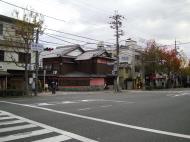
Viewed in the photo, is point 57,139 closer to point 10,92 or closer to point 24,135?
point 24,135

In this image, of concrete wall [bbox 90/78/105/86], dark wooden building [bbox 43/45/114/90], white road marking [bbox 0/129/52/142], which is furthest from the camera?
concrete wall [bbox 90/78/105/86]

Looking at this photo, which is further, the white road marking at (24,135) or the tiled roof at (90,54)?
the tiled roof at (90,54)

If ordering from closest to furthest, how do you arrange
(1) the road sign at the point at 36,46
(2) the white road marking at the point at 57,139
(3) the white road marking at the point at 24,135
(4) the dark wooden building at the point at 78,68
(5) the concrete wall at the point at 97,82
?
1. (2) the white road marking at the point at 57,139
2. (3) the white road marking at the point at 24,135
3. (1) the road sign at the point at 36,46
4. (4) the dark wooden building at the point at 78,68
5. (5) the concrete wall at the point at 97,82

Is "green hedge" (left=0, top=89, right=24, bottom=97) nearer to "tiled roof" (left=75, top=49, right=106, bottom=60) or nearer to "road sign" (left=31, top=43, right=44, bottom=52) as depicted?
"road sign" (left=31, top=43, right=44, bottom=52)

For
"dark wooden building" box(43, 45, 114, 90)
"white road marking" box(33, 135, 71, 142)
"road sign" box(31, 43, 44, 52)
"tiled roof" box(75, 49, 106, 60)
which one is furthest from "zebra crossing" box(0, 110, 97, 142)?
"tiled roof" box(75, 49, 106, 60)

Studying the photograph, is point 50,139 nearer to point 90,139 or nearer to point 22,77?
point 90,139

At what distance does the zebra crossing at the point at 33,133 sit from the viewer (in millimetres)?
9875

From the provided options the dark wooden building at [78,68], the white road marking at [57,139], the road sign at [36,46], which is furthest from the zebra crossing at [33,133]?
the dark wooden building at [78,68]

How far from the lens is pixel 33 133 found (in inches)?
430

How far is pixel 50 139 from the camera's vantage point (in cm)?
988

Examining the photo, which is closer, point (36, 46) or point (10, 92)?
point (10, 92)

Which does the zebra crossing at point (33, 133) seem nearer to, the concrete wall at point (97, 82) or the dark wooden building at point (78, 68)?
the dark wooden building at point (78, 68)

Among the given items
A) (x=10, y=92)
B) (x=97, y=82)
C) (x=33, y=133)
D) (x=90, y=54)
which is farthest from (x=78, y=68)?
(x=33, y=133)

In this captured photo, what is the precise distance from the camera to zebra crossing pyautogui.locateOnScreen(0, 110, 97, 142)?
32.4ft
